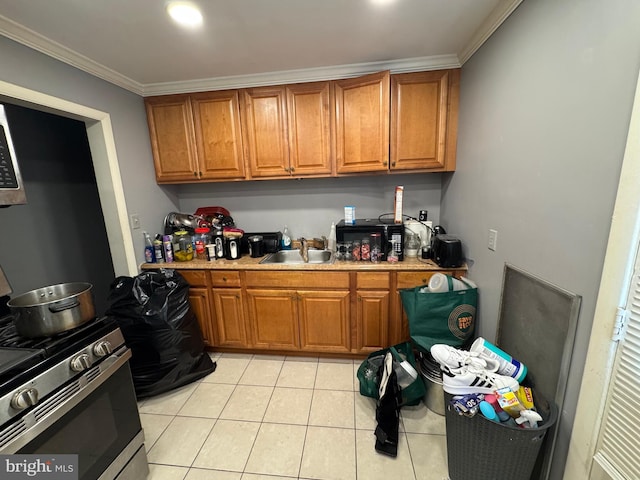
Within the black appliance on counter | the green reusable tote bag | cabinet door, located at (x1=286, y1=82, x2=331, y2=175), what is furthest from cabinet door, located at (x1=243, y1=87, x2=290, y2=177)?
the green reusable tote bag

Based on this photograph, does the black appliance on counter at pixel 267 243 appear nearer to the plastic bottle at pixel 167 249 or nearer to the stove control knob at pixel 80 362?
the plastic bottle at pixel 167 249

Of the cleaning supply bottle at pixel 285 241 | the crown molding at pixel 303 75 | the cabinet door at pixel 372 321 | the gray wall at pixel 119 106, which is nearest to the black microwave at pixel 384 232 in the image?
the cabinet door at pixel 372 321

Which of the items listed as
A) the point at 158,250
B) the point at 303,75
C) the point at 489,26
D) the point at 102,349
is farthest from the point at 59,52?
the point at 489,26

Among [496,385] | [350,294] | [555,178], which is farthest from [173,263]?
[555,178]

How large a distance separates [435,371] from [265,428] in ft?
3.69

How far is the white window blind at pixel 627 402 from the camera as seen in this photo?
76cm

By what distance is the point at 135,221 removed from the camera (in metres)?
2.08

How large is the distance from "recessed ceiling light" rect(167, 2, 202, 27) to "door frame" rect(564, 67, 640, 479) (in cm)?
181

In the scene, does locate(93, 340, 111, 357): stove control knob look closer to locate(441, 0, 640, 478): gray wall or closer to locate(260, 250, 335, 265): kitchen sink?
locate(260, 250, 335, 265): kitchen sink

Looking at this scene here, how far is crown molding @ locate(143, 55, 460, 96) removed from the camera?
1.86m

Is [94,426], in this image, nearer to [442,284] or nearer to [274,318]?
[274,318]

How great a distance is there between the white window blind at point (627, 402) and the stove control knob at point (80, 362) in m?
1.87

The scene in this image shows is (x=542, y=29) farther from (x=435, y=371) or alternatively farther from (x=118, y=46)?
(x=118, y=46)

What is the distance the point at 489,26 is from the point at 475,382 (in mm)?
1875
